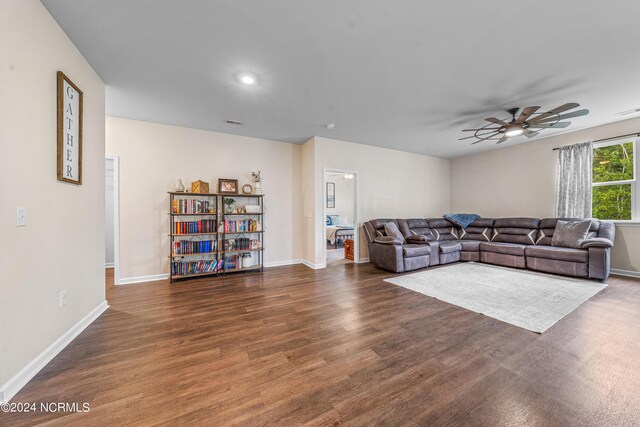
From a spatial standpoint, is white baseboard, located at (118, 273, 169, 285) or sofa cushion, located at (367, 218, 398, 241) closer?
white baseboard, located at (118, 273, 169, 285)

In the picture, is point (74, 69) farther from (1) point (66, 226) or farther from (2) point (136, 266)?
(2) point (136, 266)

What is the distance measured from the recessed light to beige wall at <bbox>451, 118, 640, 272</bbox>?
606 centimetres

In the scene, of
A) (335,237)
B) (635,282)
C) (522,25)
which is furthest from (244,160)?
(635,282)

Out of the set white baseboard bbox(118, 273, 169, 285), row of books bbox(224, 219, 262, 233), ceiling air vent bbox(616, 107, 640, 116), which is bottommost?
white baseboard bbox(118, 273, 169, 285)

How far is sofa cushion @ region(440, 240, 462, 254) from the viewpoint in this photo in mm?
4938

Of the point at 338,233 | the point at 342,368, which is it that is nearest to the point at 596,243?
the point at 342,368

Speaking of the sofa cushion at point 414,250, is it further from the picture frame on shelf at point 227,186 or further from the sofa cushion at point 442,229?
the picture frame on shelf at point 227,186

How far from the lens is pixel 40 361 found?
171 centimetres

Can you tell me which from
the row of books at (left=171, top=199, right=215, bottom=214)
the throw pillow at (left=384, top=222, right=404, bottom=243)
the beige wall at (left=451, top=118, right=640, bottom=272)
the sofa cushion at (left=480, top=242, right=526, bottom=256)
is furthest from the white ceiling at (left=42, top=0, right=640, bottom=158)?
the sofa cushion at (left=480, top=242, right=526, bottom=256)

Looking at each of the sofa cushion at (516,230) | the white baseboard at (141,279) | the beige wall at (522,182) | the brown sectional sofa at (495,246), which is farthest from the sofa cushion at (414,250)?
the white baseboard at (141,279)

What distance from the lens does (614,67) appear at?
255 centimetres

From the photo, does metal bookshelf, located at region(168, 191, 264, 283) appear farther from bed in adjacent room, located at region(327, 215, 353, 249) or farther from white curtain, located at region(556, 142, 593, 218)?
white curtain, located at region(556, 142, 593, 218)

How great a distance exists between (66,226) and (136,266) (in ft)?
6.86

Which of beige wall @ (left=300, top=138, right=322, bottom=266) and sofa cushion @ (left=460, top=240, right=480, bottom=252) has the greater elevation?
beige wall @ (left=300, top=138, right=322, bottom=266)
